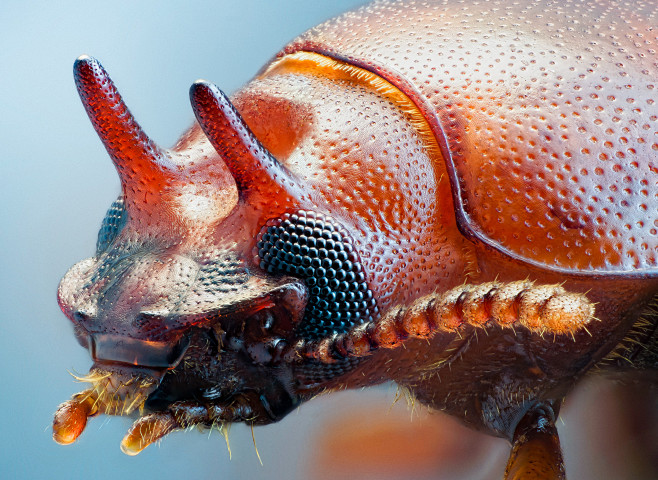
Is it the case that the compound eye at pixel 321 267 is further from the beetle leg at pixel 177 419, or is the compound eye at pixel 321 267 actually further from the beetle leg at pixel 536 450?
the beetle leg at pixel 536 450

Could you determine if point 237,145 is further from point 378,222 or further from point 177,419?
point 177,419

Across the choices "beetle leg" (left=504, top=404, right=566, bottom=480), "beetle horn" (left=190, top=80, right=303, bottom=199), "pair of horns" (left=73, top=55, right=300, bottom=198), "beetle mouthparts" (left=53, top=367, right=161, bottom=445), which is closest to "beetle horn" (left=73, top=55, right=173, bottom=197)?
"pair of horns" (left=73, top=55, right=300, bottom=198)

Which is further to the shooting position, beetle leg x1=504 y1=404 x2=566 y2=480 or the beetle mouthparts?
beetle leg x1=504 y1=404 x2=566 y2=480

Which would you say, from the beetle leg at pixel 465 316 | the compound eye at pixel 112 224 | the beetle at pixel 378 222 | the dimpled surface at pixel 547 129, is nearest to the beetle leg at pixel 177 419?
the beetle at pixel 378 222

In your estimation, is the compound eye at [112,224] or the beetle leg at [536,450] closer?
the compound eye at [112,224]

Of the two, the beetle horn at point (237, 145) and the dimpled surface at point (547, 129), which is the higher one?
the beetle horn at point (237, 145)

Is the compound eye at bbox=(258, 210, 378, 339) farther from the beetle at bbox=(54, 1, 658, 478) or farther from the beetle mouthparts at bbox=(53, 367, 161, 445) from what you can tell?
the beetle mouthparts at bbox=(53, 367, 161, 445)
